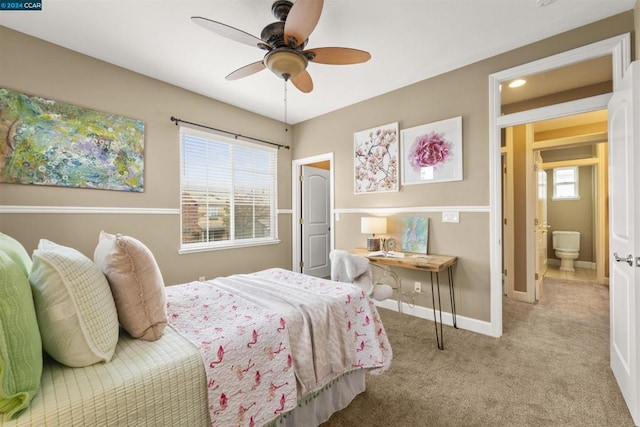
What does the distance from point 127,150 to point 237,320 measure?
2.59 meters

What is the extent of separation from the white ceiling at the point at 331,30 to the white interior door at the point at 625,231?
3.15ft

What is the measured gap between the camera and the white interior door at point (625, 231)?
1551 millimetres

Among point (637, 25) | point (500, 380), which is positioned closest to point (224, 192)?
point (500, 380)

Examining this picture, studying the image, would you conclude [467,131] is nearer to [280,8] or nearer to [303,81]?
[303,81]

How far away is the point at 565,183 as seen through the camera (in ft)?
18.7

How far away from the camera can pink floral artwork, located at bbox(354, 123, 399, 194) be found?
345 centimetres

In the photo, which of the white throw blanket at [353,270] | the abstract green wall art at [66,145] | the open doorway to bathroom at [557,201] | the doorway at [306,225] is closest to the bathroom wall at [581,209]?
the open doorway to bathroom at [557,201]

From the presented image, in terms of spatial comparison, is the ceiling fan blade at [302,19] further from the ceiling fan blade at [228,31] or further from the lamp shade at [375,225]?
the lamp shade at [375,225]

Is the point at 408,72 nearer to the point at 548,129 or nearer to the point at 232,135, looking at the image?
the point at 232,135

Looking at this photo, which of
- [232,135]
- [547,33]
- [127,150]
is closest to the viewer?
[547,33]

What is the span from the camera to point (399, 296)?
3379 millimetres

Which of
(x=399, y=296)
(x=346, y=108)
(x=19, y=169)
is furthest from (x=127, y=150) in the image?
(x=399, y=296)

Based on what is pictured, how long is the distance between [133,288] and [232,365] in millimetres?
540

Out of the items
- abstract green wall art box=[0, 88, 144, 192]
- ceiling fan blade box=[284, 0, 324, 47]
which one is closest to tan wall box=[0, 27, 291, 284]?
abstract green wall art box=[0, 88, 144, 192]
